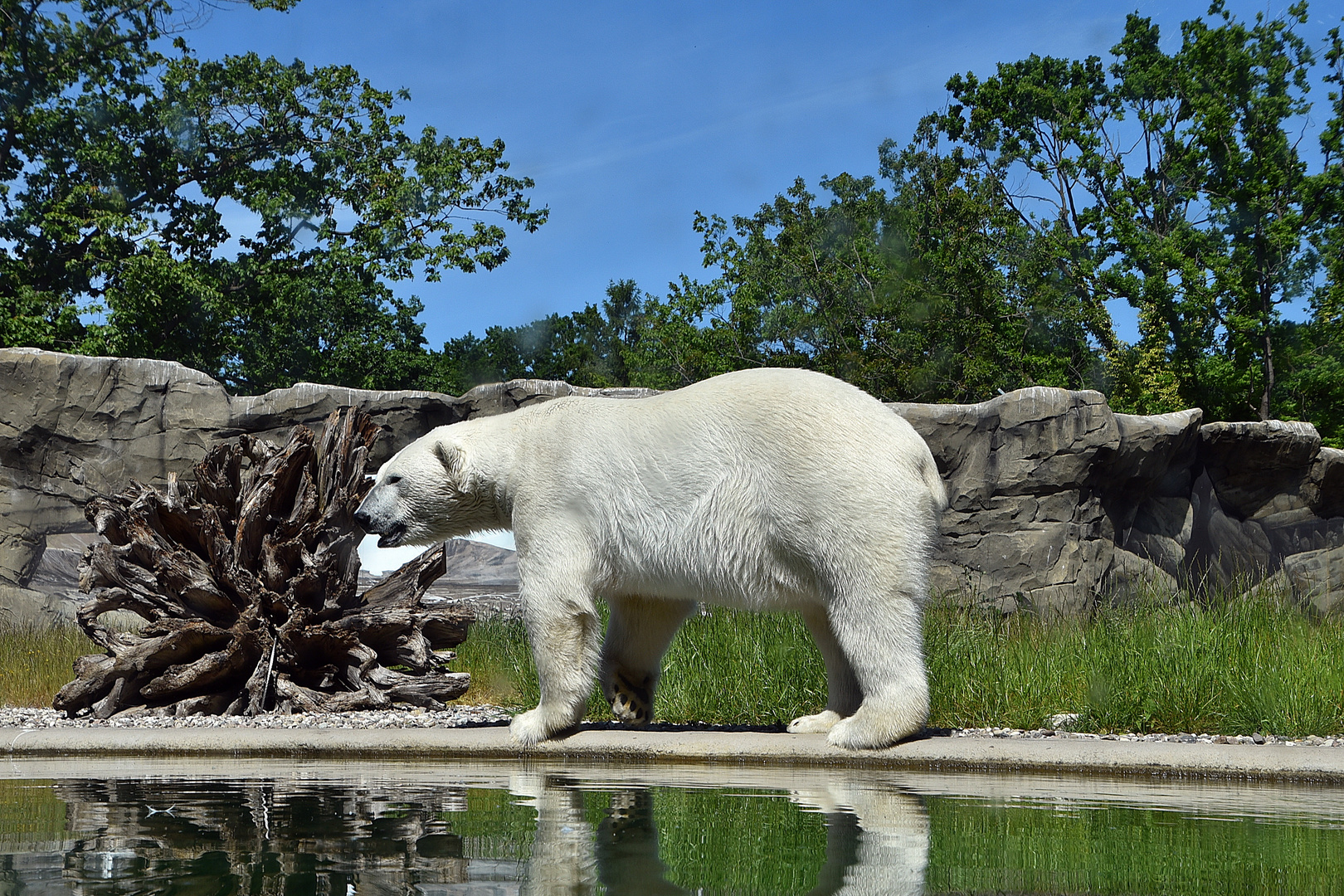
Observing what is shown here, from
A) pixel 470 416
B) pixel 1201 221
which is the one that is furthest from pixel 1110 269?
pixel 470 416

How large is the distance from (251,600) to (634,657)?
8.81 feet

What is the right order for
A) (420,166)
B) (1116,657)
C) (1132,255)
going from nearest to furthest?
(1116,657) < (420,166) < (1132,255)

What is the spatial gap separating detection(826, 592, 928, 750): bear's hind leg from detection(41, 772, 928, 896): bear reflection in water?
708 millimetres

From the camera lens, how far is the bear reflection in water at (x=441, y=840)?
213cm

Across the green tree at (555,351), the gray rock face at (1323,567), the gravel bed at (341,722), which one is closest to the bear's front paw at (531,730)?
the gravel bed at (341,722)

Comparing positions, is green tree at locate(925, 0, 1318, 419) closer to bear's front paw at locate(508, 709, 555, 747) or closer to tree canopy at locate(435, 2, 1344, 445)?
tree canopy at locate(435, 2, 1344, 445)

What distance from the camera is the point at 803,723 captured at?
489 cm

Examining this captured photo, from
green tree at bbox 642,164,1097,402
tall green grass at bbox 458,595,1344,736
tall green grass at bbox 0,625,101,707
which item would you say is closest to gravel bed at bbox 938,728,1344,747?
tall green grass at bbox 458,595,1344,736

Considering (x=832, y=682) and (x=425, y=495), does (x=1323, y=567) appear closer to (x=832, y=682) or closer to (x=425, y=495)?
(x=832, y=682)

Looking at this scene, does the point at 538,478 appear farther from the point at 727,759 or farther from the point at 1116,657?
the point at 1116,657

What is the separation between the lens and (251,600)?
6.67 metres

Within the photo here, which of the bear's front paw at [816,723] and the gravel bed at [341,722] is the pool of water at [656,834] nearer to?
the bear's front paw at [816,723]

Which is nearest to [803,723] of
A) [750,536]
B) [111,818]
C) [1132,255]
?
[750,536]

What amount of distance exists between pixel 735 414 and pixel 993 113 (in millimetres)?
25841
